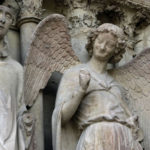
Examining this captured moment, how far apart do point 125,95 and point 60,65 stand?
73 cm

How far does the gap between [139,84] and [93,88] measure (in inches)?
32.6

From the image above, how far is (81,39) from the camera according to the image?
295 inches

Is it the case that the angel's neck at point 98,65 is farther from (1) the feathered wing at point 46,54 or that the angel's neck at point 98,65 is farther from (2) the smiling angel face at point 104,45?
(1) the feathered wing at point 46,54

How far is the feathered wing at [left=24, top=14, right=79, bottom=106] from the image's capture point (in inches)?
263

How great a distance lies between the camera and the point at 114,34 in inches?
264

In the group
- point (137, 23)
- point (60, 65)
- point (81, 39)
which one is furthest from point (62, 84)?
point (137, 23)

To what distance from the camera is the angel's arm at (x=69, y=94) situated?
6.24m

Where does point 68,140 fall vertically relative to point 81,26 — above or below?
below

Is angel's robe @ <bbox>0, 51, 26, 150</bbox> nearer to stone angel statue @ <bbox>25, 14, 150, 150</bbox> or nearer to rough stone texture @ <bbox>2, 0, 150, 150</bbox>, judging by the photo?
stone angel statue @ <bbox>25, 14, 150, 150</bbox>

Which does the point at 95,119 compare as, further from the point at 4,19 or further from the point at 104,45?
the point at 4,19

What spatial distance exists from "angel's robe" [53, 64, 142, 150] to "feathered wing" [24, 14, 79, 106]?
221 mm

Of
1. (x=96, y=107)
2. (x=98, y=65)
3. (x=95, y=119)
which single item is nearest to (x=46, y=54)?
(x=98, y=65)

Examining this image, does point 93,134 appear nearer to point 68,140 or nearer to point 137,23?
point 68,140

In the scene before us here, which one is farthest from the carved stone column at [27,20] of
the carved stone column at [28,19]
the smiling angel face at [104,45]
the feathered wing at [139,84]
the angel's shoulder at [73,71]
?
Answer: the feathered wing at [139,84]
